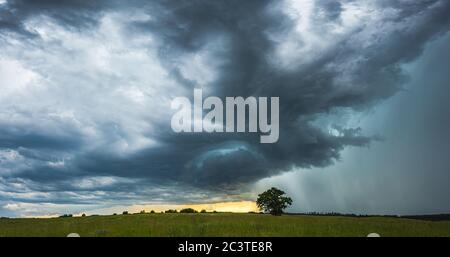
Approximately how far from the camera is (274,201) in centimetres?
9269

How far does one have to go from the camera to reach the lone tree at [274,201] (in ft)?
303

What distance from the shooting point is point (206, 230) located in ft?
101

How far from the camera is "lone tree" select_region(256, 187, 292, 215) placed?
92500mm
